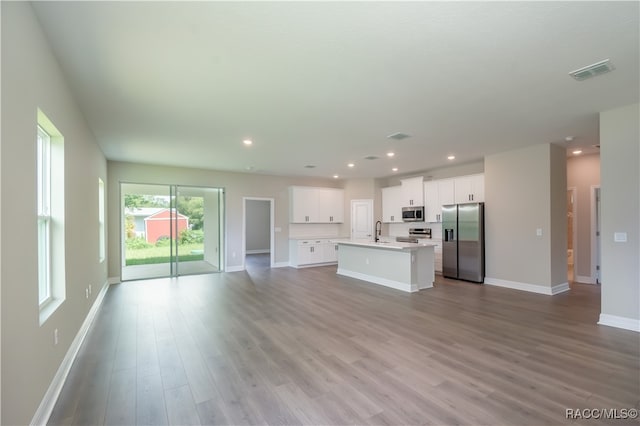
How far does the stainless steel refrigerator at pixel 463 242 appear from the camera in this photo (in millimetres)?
6234

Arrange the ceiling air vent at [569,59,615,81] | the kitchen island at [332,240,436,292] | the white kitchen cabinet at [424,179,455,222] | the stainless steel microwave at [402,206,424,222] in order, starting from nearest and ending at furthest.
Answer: the ceiling air vent at [569,59,615,81], the kitchen island at [332,240,436,292], the white kitchen cabinet at [424,179,455,222], the stainless steel microwave at [402,206,424,222]

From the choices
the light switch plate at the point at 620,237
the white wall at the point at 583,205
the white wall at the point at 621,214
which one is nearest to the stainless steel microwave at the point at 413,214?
the white wall at the point at 583,205

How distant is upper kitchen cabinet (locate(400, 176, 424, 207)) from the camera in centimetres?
798

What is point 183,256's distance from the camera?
757 centimetres

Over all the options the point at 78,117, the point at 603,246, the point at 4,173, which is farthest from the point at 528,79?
the point at 78,117

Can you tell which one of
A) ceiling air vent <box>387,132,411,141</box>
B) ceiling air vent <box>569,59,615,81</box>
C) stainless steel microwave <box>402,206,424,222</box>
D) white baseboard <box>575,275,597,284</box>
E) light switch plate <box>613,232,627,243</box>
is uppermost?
ceiling air vent <box>569,59,615,81</box>

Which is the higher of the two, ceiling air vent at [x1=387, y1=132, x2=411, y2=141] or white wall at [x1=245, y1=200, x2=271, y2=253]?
ceiling air vent at [x1=387, y1=132, x2=411, y2=141]

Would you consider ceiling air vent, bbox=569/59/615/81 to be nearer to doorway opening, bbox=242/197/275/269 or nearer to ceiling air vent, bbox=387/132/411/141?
ceiling air vent, bbox=387/132/411/141

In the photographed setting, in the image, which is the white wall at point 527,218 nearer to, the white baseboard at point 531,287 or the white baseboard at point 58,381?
the white baseboard at point 531,287

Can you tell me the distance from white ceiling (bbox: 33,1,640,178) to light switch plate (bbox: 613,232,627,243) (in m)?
1.59

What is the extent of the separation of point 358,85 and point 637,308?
4264 mm

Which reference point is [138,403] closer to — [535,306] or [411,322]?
[411,322]

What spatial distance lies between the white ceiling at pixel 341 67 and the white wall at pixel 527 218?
2.81 ft

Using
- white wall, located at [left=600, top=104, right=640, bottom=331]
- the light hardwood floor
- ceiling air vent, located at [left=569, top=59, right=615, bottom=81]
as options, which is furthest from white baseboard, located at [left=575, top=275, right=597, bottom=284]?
ceiling air vent, located at [left=569, top=59, right=615, bottom=81]
